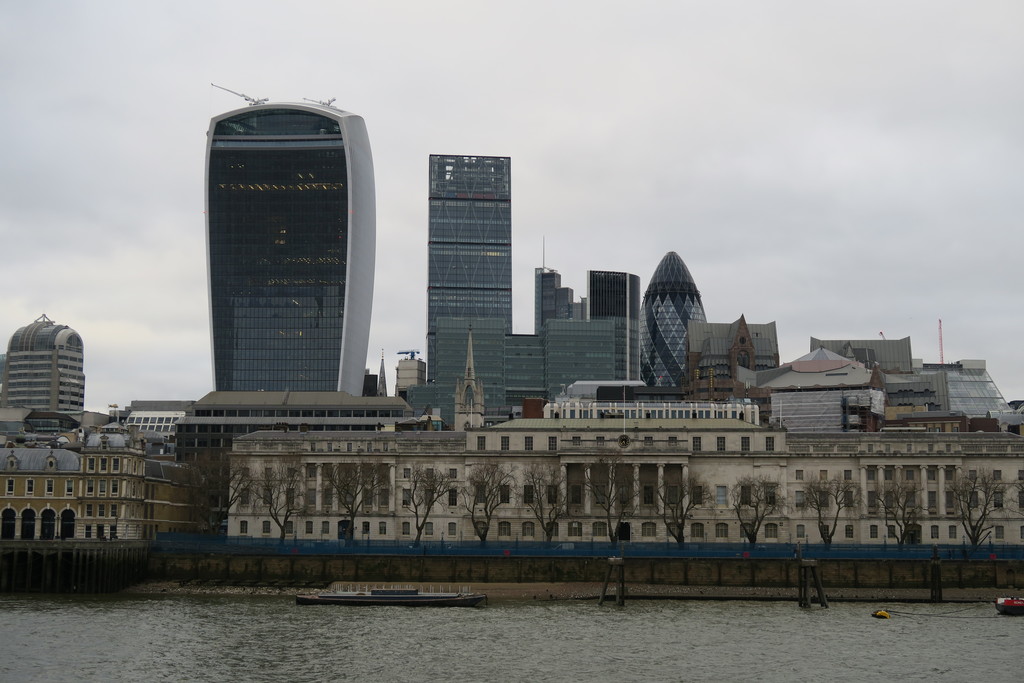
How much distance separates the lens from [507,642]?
105 metres

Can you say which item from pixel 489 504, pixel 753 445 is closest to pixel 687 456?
pixel 753 445

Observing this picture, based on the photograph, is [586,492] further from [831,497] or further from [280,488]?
[280,488]

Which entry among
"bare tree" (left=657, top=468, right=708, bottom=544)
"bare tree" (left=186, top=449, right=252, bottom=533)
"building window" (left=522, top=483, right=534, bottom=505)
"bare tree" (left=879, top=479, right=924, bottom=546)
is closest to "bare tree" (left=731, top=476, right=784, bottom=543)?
"bare tree" (left=657, top=468, right=708, bottom=544)

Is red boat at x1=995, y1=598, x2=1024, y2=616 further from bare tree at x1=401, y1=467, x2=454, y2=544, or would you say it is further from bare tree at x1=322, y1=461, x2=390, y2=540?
bare tree at x1=322, y1=461, x2=390, y2=540

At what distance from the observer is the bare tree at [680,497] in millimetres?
165250

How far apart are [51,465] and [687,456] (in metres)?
76.4

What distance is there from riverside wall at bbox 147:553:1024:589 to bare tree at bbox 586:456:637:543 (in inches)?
938

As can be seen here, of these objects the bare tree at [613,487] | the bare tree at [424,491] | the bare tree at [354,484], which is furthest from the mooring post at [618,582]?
the bare tree at [354,484]

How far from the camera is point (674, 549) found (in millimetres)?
→ 146625

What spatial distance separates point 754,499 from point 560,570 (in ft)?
113

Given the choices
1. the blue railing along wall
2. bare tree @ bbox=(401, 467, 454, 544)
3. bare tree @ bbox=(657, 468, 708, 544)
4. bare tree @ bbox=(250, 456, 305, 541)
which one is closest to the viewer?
the blue railing along wall

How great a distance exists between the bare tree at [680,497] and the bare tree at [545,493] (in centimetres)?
1254

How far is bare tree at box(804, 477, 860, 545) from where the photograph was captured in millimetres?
168750

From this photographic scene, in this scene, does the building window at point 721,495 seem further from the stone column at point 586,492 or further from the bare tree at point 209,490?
the bare tree at point 209,490
